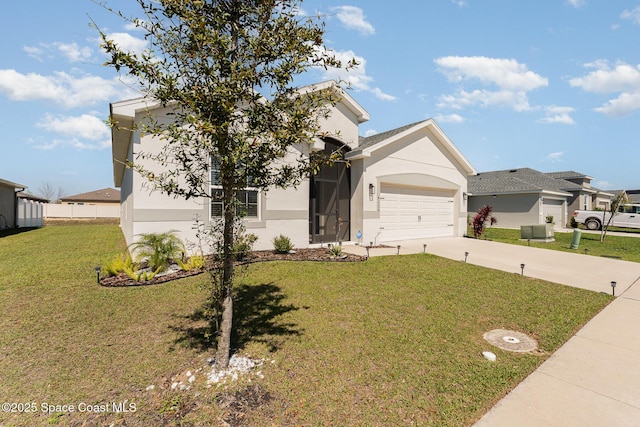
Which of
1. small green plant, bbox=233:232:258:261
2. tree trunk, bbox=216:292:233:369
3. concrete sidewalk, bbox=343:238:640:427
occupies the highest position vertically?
small green plant, bbox=233:232:258:261

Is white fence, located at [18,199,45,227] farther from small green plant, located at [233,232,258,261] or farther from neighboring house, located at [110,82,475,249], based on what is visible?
small green plant, located at [233,232,258,261]

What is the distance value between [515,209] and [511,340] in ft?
78.1

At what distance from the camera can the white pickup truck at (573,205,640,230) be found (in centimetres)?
2195

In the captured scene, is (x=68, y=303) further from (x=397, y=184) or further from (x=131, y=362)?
(x=397, y=184)

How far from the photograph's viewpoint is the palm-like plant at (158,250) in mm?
7324

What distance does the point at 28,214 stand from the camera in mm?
24469

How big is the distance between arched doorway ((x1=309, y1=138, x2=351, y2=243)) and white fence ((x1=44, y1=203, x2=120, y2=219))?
103ft

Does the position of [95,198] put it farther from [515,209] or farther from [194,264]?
[515,209]

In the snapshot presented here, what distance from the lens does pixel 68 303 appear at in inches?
217

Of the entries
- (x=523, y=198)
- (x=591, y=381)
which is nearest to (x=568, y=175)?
(x=523, y=198)

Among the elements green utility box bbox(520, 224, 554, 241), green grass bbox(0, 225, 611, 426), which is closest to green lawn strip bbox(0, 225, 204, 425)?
green grass bbox(0, 225, 611, 426)

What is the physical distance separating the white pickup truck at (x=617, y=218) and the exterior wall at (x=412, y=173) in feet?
45.5

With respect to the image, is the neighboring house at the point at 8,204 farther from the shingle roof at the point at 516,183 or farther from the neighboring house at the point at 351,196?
the shingle roof at the point at 516,183

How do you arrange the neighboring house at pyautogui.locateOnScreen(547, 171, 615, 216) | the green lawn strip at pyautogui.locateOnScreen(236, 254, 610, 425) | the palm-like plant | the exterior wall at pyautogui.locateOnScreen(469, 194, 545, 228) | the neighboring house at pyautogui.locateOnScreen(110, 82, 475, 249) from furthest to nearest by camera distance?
the neighboring house at pyautogui.locateOnScreen(547, 171, 615, 216) → the exterior wall at pyautogui.locateOnScreen(469, 194, 545, 228) → the neighboring house at pyautogui.locateOnScreen(110, 82, 475, 249) → the palm-like plant → the green lawn strip at pyautogui.locateOnScreen(236, 254, 610, 425)
